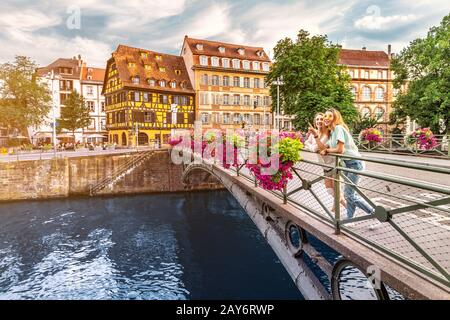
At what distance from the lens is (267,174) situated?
559 cm

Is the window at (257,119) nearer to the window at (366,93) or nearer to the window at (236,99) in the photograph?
the window at (236,99)

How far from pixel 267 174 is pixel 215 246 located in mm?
10095

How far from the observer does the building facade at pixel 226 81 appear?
42.0m

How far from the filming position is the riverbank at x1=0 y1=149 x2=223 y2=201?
23.2m

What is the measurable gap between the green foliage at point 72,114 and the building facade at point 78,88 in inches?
178

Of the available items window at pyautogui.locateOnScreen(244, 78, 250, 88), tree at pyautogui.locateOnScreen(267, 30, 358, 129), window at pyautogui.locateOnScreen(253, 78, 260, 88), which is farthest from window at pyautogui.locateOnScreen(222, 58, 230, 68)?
tree at pyautogui.locateOnScreen(267, 30, 358, 129)

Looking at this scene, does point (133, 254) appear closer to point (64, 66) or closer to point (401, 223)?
point (401, 223)

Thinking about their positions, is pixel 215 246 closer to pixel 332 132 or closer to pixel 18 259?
pixel 18 259

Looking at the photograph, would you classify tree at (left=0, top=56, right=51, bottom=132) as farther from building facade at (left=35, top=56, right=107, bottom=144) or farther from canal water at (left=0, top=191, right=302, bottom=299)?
canal water at (left=0, top=191, right=302, bottom=299)

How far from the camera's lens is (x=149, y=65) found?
40500 millimetres

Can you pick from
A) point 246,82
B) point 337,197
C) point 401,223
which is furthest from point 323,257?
point 246,82

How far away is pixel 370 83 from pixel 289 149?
5664 centimetres
